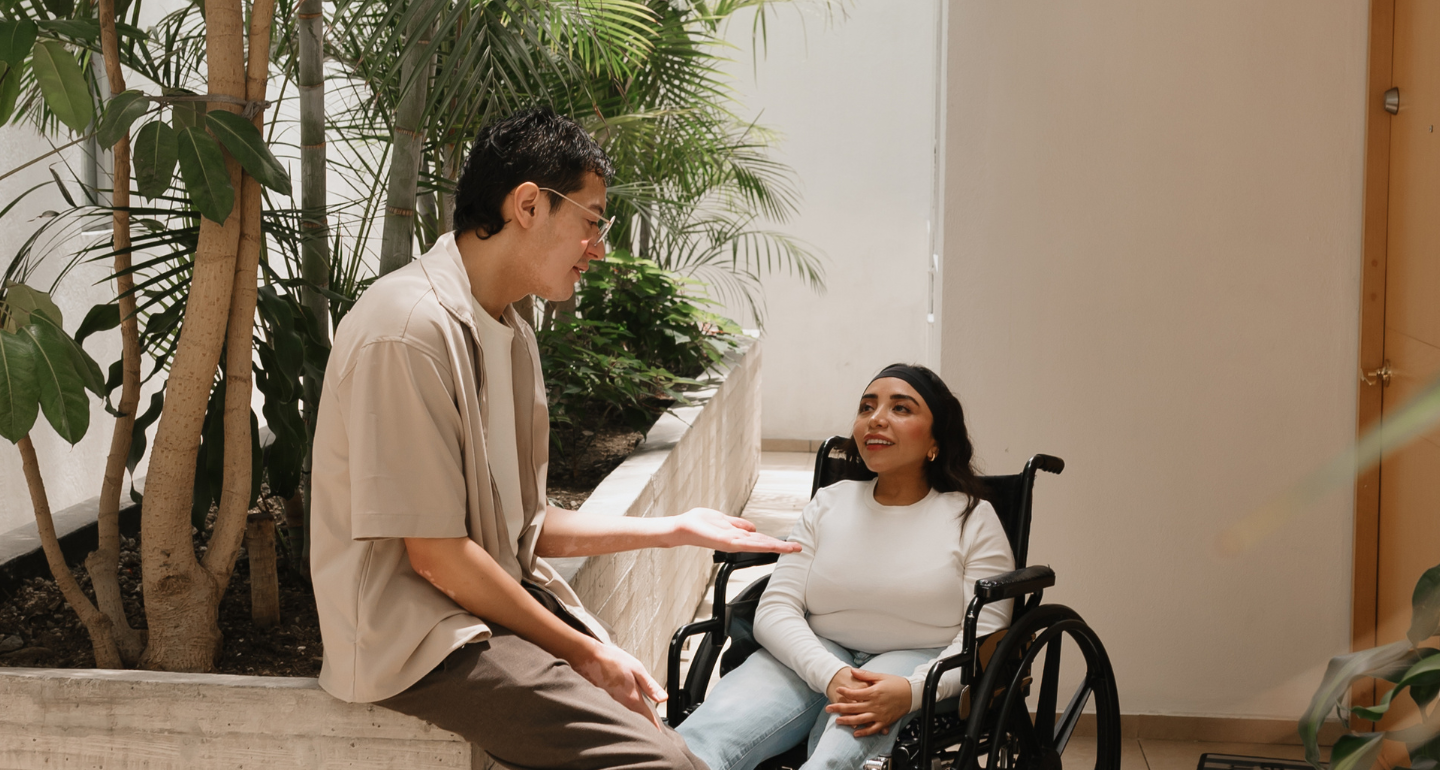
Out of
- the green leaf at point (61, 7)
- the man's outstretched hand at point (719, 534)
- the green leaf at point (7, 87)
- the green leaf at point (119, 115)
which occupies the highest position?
the green leaf at point (61, 7)

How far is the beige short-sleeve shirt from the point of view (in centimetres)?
146

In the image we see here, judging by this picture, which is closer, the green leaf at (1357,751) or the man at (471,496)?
the man at (471,496)

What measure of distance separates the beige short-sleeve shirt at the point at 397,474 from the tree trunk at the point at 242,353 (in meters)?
0.59

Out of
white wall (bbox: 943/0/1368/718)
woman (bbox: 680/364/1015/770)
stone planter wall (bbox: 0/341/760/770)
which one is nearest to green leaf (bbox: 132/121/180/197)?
stone planter wall (bbox: 0/341/760/770)

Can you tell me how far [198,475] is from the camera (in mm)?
2232

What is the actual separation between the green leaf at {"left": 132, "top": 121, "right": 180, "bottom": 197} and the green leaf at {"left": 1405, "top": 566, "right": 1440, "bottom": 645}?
1.98 metres

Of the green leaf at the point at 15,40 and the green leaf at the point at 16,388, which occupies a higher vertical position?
the green leaf at the point at 15,40

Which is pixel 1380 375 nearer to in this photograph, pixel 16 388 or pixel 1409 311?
pixel 1409 311

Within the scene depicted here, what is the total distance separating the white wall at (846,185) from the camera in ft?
24.6

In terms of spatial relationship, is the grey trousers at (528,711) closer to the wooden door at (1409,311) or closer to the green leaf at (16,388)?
the green leaf at (16,388)

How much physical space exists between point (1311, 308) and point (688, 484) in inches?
79.7

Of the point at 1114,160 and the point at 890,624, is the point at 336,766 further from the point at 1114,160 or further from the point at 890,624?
the point at 1114,160

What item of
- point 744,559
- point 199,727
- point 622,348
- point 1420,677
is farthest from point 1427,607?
point 622,348

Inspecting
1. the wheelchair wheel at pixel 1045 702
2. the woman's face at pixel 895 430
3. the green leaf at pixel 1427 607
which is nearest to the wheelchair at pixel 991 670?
the wheelchair wheel at pixel 1045 702
